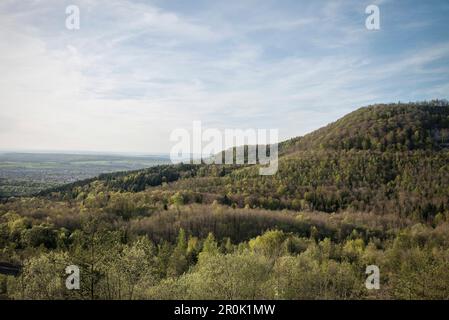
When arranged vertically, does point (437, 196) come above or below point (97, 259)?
below

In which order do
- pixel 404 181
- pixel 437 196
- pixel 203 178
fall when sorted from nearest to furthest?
pixel 437 196
pixel 404 181
pixel 203 178

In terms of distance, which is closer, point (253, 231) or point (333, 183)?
point (253, 231)

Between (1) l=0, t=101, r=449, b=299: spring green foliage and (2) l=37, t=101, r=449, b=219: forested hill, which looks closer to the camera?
(1) l=0, t=101, r=449, b=299: spring green foliage

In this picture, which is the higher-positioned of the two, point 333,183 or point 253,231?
point 333,183

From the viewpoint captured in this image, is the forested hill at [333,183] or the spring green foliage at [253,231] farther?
the forested hill at [333,183]
